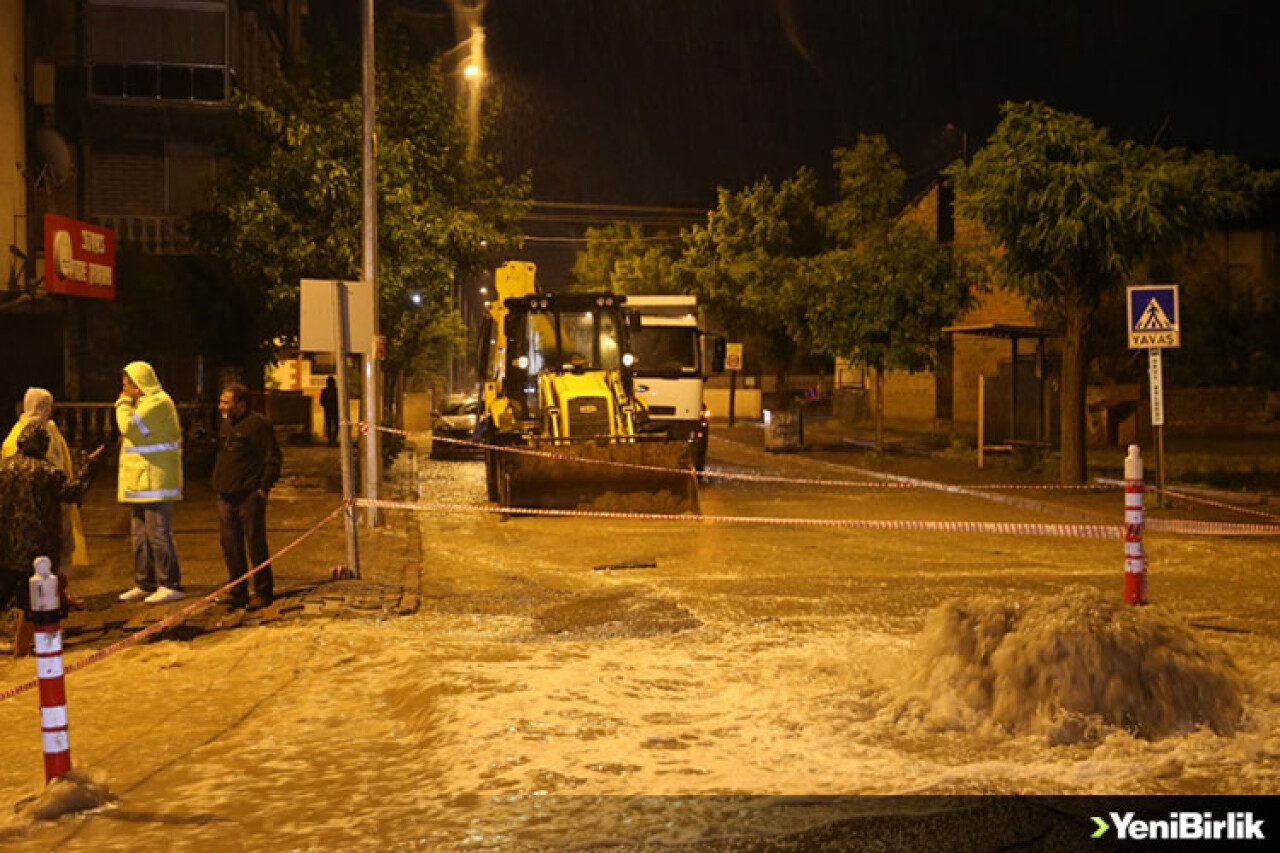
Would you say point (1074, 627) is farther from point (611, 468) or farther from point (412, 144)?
point (412, 144)

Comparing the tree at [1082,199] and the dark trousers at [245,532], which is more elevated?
the tree at [1082,199]

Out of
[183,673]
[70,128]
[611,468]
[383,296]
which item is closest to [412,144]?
[383,296]

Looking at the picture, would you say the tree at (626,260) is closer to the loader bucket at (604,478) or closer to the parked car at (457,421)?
the parked car at (457,421)

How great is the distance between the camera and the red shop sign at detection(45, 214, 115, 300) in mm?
24406

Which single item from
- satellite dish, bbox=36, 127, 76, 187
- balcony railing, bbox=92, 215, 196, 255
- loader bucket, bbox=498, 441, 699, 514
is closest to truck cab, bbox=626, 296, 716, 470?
loader bucket, bbox=498, 441, 699, 514

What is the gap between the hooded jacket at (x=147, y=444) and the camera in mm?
11070

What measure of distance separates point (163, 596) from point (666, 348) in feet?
50.7

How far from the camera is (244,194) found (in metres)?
22.5

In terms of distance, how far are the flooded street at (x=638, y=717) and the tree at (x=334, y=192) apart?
455 inches

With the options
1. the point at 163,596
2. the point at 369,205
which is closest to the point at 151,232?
the point at 369,205

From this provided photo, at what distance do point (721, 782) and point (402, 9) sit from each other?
22.5 meters

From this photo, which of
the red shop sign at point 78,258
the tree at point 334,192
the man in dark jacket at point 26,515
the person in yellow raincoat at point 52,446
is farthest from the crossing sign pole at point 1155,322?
the red shop sign at point 78,258

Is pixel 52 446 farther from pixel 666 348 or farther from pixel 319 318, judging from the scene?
pixel 666 348

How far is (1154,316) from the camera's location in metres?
16.6
